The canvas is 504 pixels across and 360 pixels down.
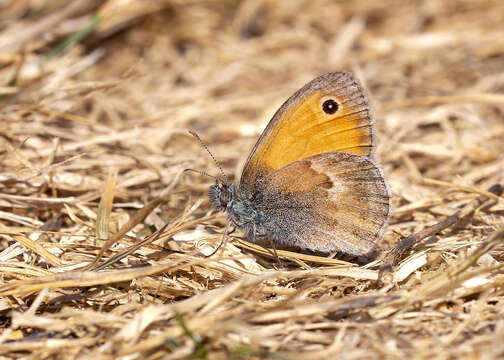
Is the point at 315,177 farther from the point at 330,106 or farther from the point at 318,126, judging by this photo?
the point at 330,106

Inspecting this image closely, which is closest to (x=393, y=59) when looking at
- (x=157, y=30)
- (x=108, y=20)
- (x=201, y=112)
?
(x=201, y=112)

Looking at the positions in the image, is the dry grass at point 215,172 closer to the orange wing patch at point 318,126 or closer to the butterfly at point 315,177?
the butterfly at point 315,177

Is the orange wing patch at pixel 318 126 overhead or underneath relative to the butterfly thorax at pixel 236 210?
overhead

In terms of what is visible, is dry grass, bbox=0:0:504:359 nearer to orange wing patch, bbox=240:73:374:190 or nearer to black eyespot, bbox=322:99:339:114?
orange wing patch, bbox=240:73:374:190

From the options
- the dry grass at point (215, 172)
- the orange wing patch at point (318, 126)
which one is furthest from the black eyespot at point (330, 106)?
the dry grass at point (215, 172)

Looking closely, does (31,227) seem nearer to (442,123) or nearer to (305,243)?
(305,243)

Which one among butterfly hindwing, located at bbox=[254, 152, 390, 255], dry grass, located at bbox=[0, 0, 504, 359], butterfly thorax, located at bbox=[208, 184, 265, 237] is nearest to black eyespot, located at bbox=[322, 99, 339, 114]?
butterfly hindwing, located at bbox=[254, 152, 390, 255]
